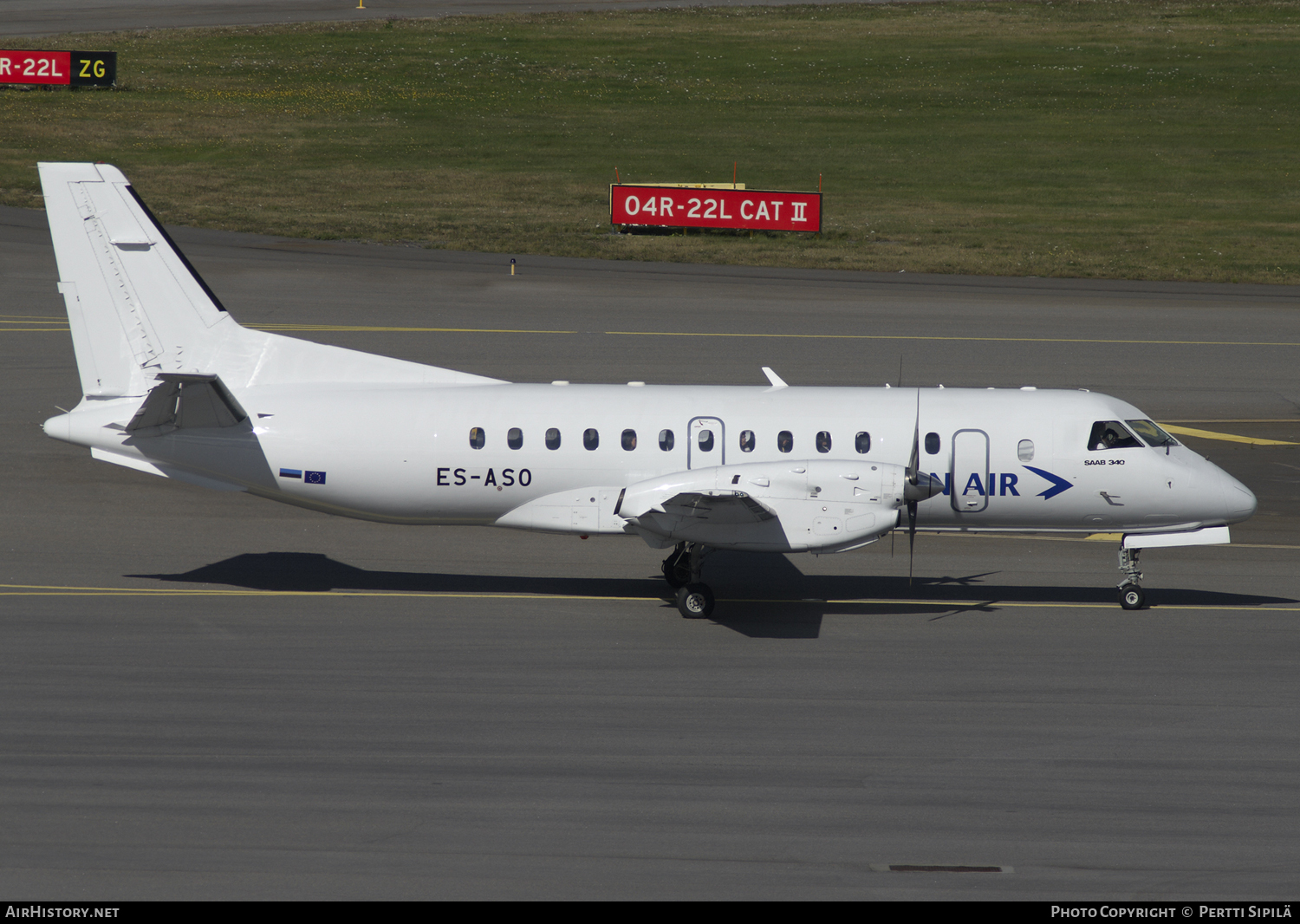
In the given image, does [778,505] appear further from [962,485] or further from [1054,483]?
[1054,483]

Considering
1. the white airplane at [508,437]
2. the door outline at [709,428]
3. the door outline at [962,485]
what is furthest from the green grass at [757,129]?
the door outline at [709,428]

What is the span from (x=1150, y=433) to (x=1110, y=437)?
0.64 metres

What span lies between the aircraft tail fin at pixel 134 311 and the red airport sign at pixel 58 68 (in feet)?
170

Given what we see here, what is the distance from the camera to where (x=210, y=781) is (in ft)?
43.8

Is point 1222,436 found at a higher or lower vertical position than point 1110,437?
lower

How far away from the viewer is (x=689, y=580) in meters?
19.2

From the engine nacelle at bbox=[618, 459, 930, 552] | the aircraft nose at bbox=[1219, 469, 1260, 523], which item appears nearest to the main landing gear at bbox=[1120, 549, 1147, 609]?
the aircraft nose at bbox=[1219, 469, 1260, 523]

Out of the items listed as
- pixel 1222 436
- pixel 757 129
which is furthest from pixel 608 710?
pixel 757 129

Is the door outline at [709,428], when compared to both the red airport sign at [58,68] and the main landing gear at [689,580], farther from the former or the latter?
the red airport sign at [58,68]

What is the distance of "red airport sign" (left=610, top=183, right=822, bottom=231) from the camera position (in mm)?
46500

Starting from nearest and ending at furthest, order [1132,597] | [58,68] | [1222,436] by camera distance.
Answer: [1132,597]
[1222,436]
[58,68]

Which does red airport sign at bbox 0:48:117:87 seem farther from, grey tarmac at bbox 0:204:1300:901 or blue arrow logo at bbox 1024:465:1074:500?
blue arrow logo at bbox 1024:465:1074:500
